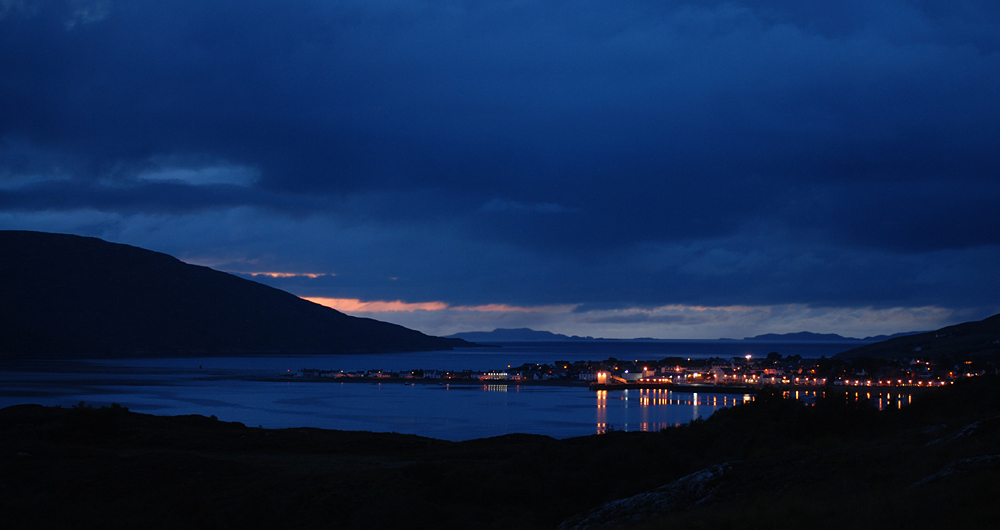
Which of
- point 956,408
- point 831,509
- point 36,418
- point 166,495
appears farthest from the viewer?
point 36,418

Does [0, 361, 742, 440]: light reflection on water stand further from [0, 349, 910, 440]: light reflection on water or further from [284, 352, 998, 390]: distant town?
[284, 352, 998, 390]: distant town

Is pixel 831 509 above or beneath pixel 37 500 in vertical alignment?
above

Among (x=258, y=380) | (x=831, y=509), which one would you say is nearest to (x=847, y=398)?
(x=831, y=509)

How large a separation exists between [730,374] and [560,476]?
137495mm

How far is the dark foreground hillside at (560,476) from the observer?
11602mm

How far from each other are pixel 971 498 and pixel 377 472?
2042 cm

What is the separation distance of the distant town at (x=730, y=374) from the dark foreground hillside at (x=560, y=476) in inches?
3900

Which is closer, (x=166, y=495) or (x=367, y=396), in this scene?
(x=166, y=495)

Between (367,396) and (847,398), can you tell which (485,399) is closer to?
(367,396)

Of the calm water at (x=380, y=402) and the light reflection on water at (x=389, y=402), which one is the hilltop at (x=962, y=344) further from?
the calm water at (x=380, y=402)

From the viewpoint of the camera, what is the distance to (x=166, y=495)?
77.0 feet

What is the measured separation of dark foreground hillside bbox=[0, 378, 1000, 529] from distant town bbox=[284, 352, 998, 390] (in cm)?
9905

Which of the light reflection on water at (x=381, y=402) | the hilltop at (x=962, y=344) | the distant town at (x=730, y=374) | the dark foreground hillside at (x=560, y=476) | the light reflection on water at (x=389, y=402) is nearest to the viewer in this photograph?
the dark foreground hillside at (x=560, y=476)

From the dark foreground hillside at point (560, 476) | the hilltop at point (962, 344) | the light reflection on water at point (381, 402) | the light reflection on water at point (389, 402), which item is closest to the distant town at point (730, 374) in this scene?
the light reflection on water at point (389, 402)
